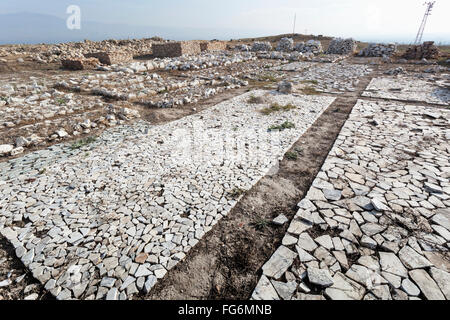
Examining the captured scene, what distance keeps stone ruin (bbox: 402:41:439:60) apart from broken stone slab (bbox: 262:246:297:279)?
34998 mm

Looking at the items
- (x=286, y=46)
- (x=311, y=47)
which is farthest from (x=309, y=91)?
(x=286, y=46)

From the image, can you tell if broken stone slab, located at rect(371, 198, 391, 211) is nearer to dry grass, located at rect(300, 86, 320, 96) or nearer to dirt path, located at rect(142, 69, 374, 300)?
dirt path, located at rect(142, 69, 374, 300)

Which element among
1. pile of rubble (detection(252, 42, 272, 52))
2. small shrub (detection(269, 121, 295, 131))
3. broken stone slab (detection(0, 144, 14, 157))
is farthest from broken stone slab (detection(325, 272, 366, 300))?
pile of rubble (detection(252, 42, 272, 52))

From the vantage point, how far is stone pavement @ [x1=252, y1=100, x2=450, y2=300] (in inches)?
127

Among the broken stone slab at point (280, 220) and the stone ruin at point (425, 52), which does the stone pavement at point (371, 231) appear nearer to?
the broken stone slab at point (280, 220)

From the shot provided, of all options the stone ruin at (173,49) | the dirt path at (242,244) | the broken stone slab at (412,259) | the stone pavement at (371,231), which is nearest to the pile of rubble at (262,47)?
the stone ruin at (173,49)

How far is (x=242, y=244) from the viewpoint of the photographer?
401cm

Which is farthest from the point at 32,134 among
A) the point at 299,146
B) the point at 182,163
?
the point at 299,146

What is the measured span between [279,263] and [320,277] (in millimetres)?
625

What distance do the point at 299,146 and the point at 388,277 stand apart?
4.60 metres

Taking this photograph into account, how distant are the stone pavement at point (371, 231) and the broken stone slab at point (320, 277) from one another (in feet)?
0.05

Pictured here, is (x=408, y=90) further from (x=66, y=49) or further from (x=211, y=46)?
(x=66, y=49)
